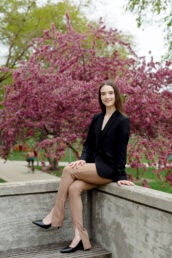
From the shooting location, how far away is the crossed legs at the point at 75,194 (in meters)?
4.17

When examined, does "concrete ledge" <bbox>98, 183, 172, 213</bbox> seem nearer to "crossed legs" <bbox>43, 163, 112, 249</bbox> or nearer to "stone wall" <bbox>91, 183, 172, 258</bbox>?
"stone wall" <bbox>91, 183, 172, 258</bbox>

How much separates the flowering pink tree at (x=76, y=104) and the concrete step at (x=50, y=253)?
8.33ft

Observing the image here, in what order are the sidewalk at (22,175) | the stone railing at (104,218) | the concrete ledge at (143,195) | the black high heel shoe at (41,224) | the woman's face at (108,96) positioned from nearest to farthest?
the concrete ledge at (143,195)
the stone railing at (104,218)
the black high heel shoe at (41,224)
the woman's face at (108,96)
the sidewalk at (22,175)

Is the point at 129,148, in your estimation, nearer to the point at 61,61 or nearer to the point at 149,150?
the point at 149,150

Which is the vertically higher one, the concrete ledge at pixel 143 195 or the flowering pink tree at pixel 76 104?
the flowering pink tree at pixel 76 104

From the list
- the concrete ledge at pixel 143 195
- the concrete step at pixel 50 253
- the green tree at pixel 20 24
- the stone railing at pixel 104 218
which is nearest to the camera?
Answer: the concrete ledge at pixel 143 195

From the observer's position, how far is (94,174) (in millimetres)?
4215

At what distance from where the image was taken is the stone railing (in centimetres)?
353

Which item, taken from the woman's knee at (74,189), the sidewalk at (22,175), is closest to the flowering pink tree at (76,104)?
Answer: the woman's knee at (74,189)

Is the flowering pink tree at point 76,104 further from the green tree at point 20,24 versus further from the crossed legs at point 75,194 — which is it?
→ the green tree at point 20,24

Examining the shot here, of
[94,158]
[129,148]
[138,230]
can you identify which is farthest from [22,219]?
[129,148]

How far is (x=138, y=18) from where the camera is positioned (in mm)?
11688

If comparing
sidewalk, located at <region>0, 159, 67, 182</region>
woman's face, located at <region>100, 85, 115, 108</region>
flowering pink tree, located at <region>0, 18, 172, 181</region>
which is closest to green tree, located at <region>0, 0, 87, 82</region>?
sidewalk, located at <region>0, 159, 67, 182</region>

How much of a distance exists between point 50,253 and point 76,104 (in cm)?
336
